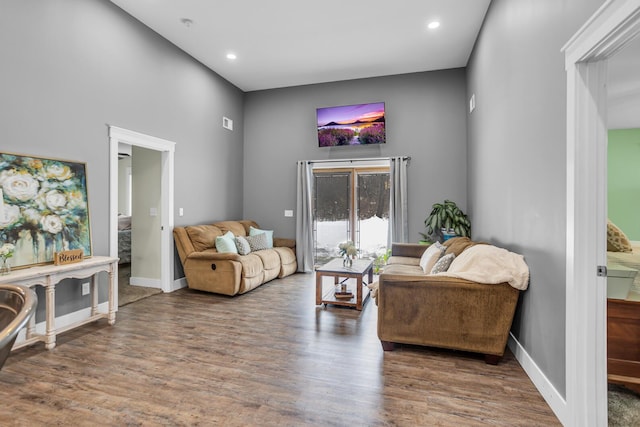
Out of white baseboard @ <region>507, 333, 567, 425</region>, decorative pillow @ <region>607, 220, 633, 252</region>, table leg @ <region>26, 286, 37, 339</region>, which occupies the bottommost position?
white baseboard @ <region>507, 333, 567, 425</region>

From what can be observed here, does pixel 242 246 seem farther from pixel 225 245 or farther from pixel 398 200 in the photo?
pixel 398 200

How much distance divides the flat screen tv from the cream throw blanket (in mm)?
3236

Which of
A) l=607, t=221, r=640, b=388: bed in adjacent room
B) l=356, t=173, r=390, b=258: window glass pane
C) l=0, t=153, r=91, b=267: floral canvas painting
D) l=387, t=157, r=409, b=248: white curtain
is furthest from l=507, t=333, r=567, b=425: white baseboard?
l=0, t=153, r=91, b=267: floral canvas painting

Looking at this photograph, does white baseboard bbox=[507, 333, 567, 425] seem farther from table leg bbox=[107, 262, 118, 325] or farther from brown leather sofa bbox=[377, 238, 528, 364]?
table leg bbox=[107, 262, 118, 325]

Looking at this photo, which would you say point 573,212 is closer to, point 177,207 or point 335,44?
point 335,44

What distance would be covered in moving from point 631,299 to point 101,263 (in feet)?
13.6

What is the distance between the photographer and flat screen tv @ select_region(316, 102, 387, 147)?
17.4 feet

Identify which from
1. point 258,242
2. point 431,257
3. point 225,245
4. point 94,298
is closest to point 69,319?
point 94,298

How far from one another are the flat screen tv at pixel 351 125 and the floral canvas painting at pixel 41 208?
360cm

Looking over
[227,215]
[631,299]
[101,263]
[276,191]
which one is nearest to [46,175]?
[101,263]

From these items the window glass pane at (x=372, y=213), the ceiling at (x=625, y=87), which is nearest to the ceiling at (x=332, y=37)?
the ceiling at (x=625, y=87)

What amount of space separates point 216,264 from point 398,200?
303 cm

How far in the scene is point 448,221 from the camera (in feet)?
15.3

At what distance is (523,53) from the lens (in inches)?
94.7
